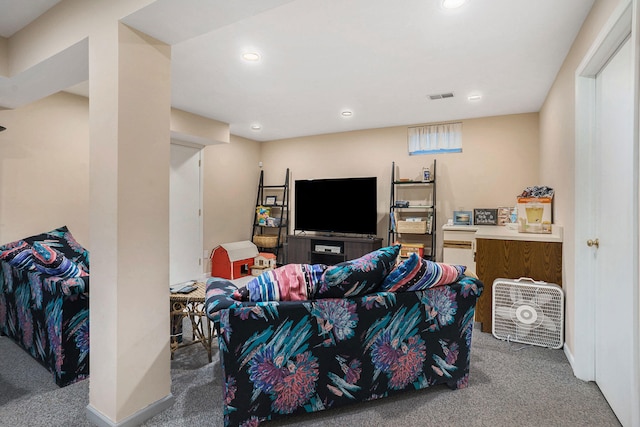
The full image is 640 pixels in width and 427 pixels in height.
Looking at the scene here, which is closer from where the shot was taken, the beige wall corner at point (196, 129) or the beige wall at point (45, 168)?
the beige wall at point (45, 168)

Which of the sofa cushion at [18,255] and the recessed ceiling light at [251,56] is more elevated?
the recessed ceiling light at [251,56]

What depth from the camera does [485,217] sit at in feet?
15.1

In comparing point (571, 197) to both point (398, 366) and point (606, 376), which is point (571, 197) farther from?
point (398, 366)

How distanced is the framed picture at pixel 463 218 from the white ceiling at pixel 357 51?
1.38 metres

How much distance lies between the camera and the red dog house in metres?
5.28

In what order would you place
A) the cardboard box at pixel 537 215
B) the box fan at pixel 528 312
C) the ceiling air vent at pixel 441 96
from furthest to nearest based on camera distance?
the ceiling air vent at pixel 441 96
the cardboard box at pixel 537 215
the box fan at pixel 528 312

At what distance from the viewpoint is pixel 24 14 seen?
2.24 meters

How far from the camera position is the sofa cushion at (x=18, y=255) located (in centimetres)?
243

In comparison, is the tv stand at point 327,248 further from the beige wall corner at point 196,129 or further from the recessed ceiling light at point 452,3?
the recessed ceiling light at point 452,3

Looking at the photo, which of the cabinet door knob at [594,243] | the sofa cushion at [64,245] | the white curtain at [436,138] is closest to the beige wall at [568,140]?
the cabinet door knob at [594,243]

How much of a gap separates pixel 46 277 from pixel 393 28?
2992 millimetres

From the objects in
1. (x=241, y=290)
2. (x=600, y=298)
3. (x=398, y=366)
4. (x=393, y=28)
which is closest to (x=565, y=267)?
(x=600, y=298)

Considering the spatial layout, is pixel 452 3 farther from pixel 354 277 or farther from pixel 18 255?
pixel 18 255

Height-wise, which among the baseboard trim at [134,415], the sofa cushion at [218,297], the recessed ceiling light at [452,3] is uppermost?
the recessed ceiling light at [452,3]
